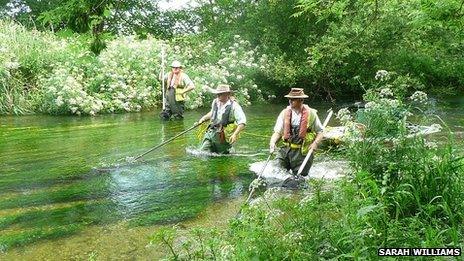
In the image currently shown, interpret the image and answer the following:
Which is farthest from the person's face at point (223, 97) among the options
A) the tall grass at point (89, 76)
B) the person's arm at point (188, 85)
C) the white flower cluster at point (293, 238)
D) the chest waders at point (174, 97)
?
the white flower cluster at point (293, 238)

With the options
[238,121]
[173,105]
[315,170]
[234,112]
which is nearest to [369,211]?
[315,170]

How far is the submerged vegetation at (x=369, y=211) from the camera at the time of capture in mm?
3889

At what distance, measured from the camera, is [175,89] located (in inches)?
572

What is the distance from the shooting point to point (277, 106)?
65.0 feet

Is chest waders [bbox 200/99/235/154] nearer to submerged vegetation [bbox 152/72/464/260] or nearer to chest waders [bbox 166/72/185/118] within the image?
submerged vegetation [bbox 152/72/464/260]

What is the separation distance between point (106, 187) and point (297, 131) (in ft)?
8.88

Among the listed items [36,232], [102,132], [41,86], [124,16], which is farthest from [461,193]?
[41,86]

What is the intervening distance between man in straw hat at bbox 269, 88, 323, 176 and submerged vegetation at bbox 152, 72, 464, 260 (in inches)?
81.1

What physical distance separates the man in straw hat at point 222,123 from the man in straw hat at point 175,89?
4.62m


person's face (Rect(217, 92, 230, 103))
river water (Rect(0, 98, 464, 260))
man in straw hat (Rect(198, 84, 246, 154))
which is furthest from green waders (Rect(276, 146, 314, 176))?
person's face (Rect(217, 92, 230, 103))

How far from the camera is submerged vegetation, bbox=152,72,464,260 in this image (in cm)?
389

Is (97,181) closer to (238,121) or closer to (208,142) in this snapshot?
(208,142)

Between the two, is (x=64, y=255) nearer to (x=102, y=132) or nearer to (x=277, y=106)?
(x=102, y=132)

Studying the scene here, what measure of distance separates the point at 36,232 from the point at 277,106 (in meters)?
→ 14.7
